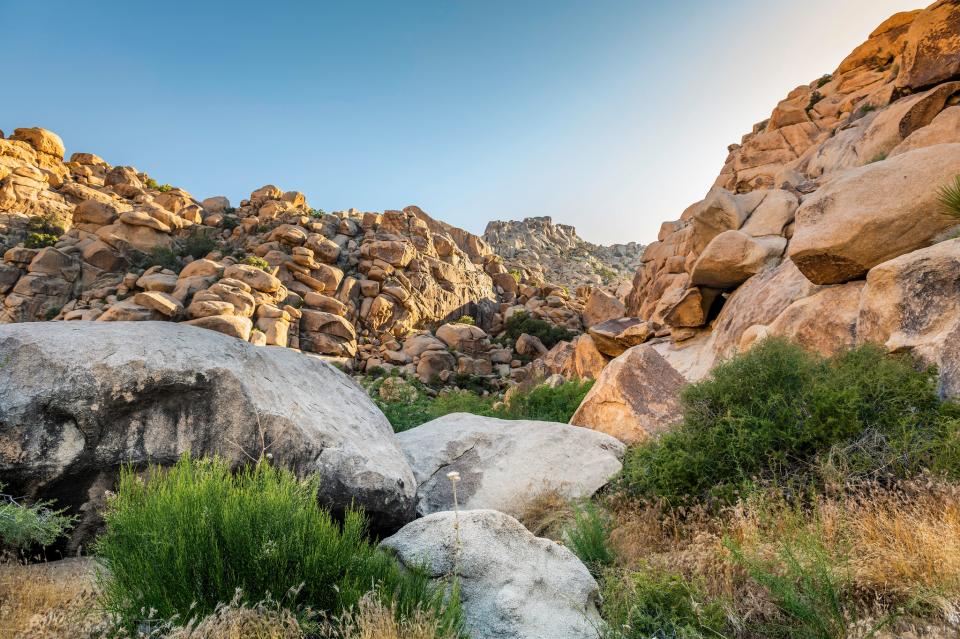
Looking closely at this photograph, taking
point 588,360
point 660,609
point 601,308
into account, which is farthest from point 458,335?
point 660,609

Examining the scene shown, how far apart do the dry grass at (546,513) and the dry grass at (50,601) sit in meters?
4.87

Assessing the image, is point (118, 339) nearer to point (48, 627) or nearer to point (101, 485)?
point (101, 485)

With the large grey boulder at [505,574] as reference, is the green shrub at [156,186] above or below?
above

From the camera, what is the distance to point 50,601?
3600 mm

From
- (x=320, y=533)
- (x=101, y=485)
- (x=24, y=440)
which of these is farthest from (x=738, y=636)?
(x=24, y=440)

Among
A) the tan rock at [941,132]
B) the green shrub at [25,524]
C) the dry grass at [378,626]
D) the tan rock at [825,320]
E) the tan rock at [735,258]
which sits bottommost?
the dry grass at [378,626]

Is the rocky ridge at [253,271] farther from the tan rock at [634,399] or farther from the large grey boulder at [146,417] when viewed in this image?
the tan rock at [634,399]

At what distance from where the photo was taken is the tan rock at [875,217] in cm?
735

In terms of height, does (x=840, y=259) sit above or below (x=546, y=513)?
above

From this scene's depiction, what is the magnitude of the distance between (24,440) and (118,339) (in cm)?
125

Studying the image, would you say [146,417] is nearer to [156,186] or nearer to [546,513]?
[546,513]

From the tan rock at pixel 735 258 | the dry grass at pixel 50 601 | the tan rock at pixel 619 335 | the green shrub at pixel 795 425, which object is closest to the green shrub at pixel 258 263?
the tan rock at pixel 619 335

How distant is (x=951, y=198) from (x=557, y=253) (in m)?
71.7

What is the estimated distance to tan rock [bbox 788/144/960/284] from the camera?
7.35 meters
